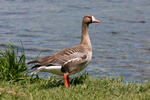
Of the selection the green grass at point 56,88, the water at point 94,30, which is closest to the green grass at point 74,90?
the green grass at point 56,88

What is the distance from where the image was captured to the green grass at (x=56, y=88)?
792 cm

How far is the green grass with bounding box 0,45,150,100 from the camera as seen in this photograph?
7922 millimetres

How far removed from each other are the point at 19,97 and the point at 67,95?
0.98m

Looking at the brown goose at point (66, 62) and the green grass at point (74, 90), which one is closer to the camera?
the green grass at point (74, 90)

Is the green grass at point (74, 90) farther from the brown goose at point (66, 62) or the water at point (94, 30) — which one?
the water at point (94, 30)

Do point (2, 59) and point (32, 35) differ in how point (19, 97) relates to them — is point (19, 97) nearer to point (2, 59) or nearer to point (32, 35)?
point (2, 59)

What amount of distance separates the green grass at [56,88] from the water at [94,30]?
265 centimetres

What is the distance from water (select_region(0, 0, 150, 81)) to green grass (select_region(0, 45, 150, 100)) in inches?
105

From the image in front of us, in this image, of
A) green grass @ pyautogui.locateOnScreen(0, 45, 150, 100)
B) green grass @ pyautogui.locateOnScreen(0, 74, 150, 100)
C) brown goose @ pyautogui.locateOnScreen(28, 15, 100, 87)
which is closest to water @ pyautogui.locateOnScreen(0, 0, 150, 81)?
green grass @ pyautogui.locateOnScreen(0, 45, 150, 100)

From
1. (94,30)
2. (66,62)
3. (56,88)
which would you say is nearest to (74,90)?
(56,88)

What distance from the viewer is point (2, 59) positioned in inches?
394

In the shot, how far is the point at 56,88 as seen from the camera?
29.4 ft

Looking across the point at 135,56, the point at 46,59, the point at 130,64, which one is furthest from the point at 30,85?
the point at 135,56

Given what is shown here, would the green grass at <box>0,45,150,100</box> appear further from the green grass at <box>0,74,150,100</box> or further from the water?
the water
